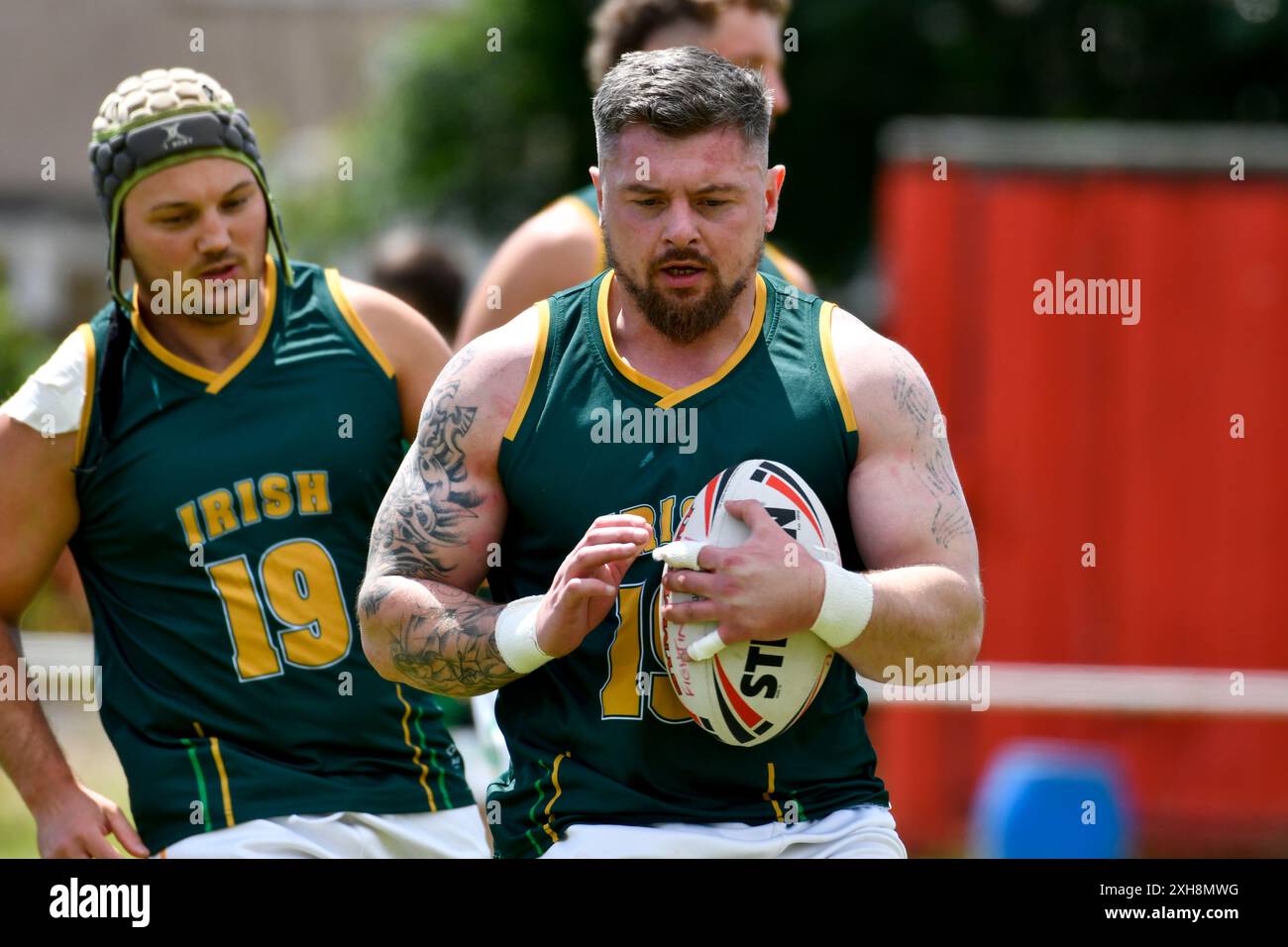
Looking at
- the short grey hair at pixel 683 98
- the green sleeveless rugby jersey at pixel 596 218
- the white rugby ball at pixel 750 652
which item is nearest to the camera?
the white rugby ball at pixel 750 652

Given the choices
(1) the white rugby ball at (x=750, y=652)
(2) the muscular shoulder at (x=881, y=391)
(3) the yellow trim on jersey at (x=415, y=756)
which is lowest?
(3) the yellow trim on jersey at (x=415, y=756)

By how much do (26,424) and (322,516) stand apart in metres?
0.72

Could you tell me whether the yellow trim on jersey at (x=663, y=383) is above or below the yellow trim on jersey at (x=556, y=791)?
above

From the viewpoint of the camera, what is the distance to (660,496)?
3.70 meters

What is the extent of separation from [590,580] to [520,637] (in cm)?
25

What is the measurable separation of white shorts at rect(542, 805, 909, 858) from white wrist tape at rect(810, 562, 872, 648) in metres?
0.48

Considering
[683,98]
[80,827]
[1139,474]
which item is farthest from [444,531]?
[1139,474]

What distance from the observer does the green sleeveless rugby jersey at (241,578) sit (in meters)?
4.38

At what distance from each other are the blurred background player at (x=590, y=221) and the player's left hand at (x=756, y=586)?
1858mm

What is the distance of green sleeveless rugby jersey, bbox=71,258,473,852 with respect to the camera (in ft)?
14.4

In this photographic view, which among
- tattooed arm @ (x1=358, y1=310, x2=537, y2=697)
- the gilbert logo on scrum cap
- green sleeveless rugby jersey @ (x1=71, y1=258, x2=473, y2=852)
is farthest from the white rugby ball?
the gilbert logo on scrum cap

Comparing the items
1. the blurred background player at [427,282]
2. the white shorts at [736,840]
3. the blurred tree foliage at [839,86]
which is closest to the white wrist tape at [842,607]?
the white shorts at [736,840]

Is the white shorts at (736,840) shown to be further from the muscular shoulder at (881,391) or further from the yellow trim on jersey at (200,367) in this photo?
the yellow trim on jersey at (200,367)
